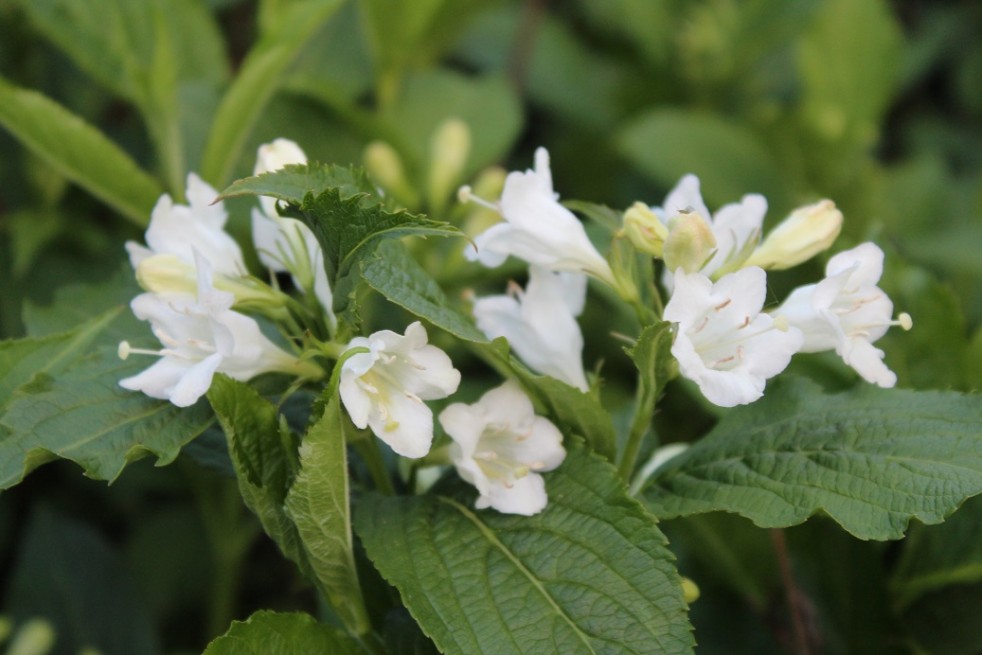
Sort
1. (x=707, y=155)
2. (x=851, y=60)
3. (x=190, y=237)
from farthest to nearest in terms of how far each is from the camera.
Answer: (x=851, y=60), (x=707, y=155), (x=190, y=237)

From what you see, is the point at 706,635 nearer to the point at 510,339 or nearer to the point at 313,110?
the point at 510,339

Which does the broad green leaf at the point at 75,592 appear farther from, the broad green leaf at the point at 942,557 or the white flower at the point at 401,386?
the broad green leaf at the point at 942,557

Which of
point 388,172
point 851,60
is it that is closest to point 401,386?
point 388,172

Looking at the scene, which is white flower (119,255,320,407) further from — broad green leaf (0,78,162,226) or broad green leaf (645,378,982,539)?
broad green leaf (0,78,162,226)

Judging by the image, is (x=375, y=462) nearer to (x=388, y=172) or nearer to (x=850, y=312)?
(x=850, y=312)

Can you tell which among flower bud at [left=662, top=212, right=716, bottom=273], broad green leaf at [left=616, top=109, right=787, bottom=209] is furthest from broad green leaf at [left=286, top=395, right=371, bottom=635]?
broad green leaf at [left=616, top=109, right=787, bottom=209]

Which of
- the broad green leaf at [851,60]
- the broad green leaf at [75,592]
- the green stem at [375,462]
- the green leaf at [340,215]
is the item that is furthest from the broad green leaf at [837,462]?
the broad green leaf at [851,60]

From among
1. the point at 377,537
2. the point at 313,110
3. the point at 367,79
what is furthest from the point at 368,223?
the point at 367,79
